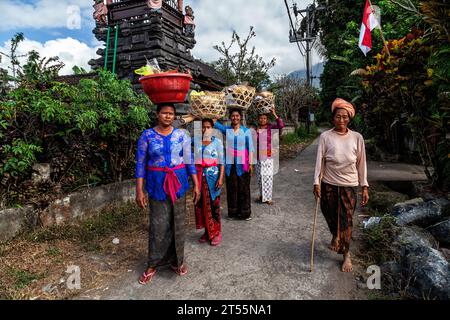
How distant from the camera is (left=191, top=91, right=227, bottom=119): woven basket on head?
→ 372cm

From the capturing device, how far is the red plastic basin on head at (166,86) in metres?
2.85

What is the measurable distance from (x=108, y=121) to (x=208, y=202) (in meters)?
2.49

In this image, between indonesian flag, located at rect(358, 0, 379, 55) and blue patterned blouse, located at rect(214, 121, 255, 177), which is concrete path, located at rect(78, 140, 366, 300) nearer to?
blue patterned blouse, located at rect(214, 121, 255, 177)

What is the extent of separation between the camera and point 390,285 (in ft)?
9.17

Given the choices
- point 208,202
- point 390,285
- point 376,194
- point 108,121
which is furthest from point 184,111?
point 390,285

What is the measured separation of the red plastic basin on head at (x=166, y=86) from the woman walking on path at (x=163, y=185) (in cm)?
10

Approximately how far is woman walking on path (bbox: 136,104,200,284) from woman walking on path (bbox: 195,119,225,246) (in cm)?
73

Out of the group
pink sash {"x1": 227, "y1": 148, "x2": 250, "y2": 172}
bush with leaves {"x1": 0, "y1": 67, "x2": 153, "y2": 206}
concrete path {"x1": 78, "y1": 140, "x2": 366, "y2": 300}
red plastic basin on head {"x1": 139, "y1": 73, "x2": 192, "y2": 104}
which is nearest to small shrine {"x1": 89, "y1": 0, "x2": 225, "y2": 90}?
bush with leaves {"x1": 0, "y1": 67, "x2": 153, "y2": 206}

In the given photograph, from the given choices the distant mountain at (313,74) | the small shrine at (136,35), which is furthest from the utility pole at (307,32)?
the small shrine at (136,35)

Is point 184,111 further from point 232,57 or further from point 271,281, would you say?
point 232,57

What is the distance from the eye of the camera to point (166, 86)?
9.43 ft

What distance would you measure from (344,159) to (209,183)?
171cm

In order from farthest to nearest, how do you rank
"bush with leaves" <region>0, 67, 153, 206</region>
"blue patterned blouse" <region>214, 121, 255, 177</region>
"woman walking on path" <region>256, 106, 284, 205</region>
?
"woman walking on path" <region>256, 106, 284, 205</region>
"blue patterned blouse" <region>214, 121, 255, 177</region>
"bush with leaves" <region>0, 67, 153, 206</region>

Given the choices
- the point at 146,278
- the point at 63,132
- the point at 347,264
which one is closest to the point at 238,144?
the point at 347,264
